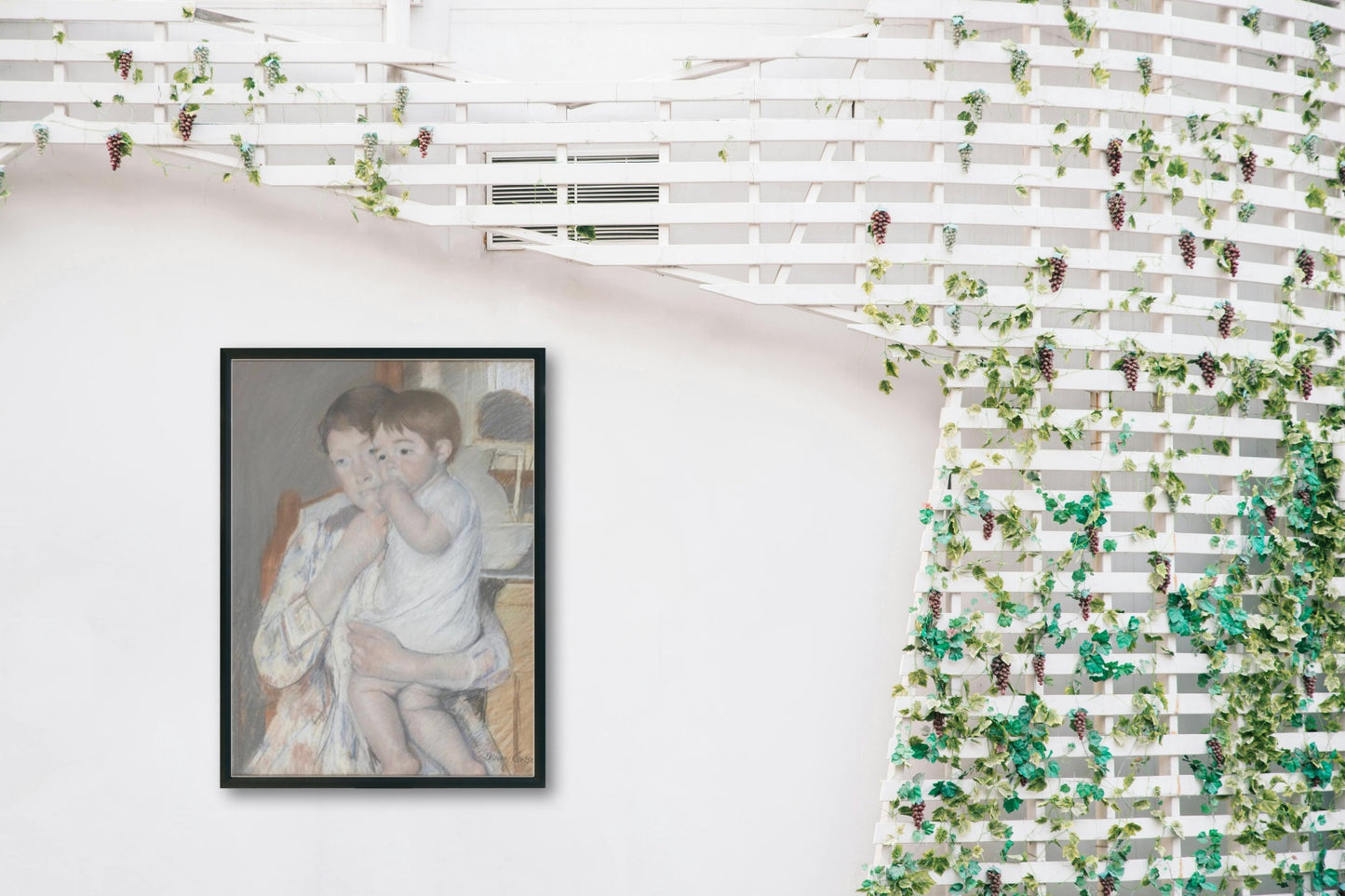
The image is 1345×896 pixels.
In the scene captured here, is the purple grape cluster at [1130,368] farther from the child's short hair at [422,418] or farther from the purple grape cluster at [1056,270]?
the child's short hair at [422,418]

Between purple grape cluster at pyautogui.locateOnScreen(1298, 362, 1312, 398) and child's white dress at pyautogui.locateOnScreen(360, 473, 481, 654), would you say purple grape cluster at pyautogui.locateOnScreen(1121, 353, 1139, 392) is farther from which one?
child's white dress at pyautogui.locateOnScreen(360, 473, 481, 654)

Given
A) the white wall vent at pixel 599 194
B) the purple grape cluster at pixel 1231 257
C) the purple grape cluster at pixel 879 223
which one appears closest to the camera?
the purple grape cluster at pixel 879 223

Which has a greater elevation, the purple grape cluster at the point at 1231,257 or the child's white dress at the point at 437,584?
the purple grape cluster at the point at 1231,257

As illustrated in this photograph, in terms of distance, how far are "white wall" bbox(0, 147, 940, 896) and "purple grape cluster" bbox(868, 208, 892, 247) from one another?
0.33 meters

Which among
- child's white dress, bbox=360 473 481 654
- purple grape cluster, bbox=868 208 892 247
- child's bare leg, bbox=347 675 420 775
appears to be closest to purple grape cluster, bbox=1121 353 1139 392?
purple grape cluster, bbox=868 208 892 247

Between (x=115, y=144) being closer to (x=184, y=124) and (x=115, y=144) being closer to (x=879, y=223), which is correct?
(x=184, y=124)

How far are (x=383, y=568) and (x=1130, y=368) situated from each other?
2.08 m

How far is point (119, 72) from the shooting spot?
9.25ft

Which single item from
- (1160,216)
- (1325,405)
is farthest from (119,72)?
(1325,405)

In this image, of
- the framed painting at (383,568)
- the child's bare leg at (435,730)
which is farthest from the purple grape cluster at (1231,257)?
the child's bare leg at (435,730)

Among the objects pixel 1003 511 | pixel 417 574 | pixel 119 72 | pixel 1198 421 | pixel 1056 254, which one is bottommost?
pixel 417 574

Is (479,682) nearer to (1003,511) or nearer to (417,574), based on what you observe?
(417,574)

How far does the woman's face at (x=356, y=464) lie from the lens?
9.65 ft

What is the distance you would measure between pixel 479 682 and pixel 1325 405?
2.50 m
